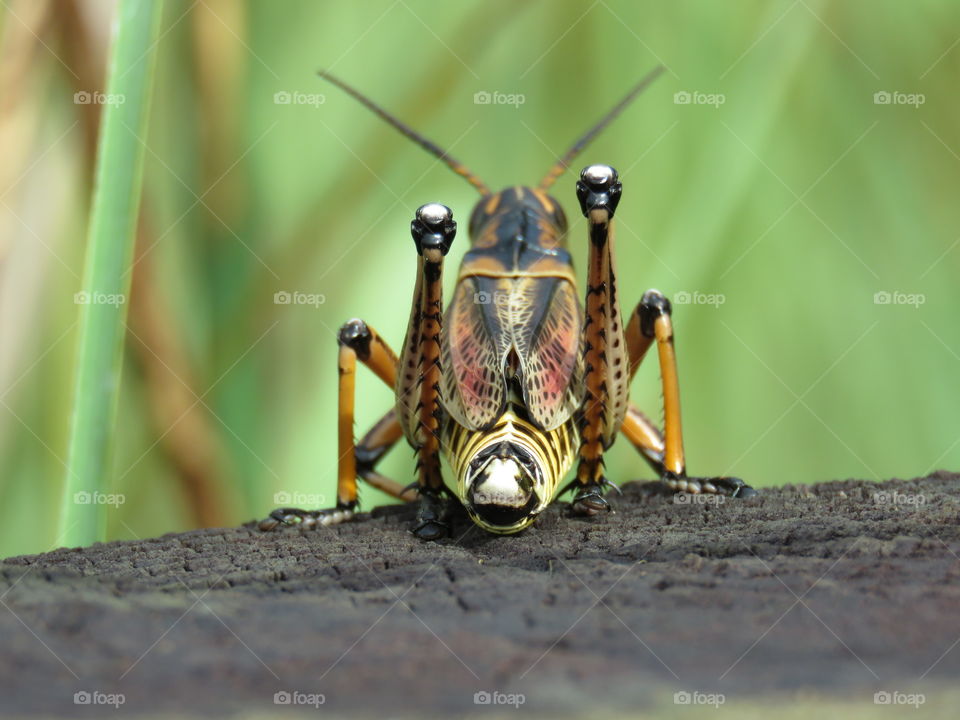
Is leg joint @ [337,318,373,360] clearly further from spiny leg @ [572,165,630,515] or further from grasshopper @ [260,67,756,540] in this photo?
spiny leg @ [572,165,630,515]

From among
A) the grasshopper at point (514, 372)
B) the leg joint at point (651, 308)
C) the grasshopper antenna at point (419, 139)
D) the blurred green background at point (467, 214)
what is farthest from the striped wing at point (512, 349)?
the blurred green background at point (467, 214)

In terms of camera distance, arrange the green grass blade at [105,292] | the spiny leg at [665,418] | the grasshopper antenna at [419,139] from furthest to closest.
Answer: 1. the grasshopper antenna at [419,139]
2. the spiny leg at [665,418]
3. the green grass blade at [105,292]

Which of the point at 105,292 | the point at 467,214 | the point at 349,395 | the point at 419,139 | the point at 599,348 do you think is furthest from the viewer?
the point at 467,214

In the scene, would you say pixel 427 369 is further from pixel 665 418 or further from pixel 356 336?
pixel 665 418

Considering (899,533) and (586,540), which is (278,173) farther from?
(899,533)

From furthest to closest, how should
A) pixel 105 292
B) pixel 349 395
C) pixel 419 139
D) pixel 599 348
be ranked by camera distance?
pixel 419 139 < pixel 349 395 < pixel 105 292 < pixel 599 348

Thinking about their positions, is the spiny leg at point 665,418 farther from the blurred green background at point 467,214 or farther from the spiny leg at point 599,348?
the blurred green background at point 467,214

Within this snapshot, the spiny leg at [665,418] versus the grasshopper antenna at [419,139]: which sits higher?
the grasshopper antenna at [419,139]

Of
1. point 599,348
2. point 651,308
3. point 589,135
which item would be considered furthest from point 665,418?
→ point 589,135
